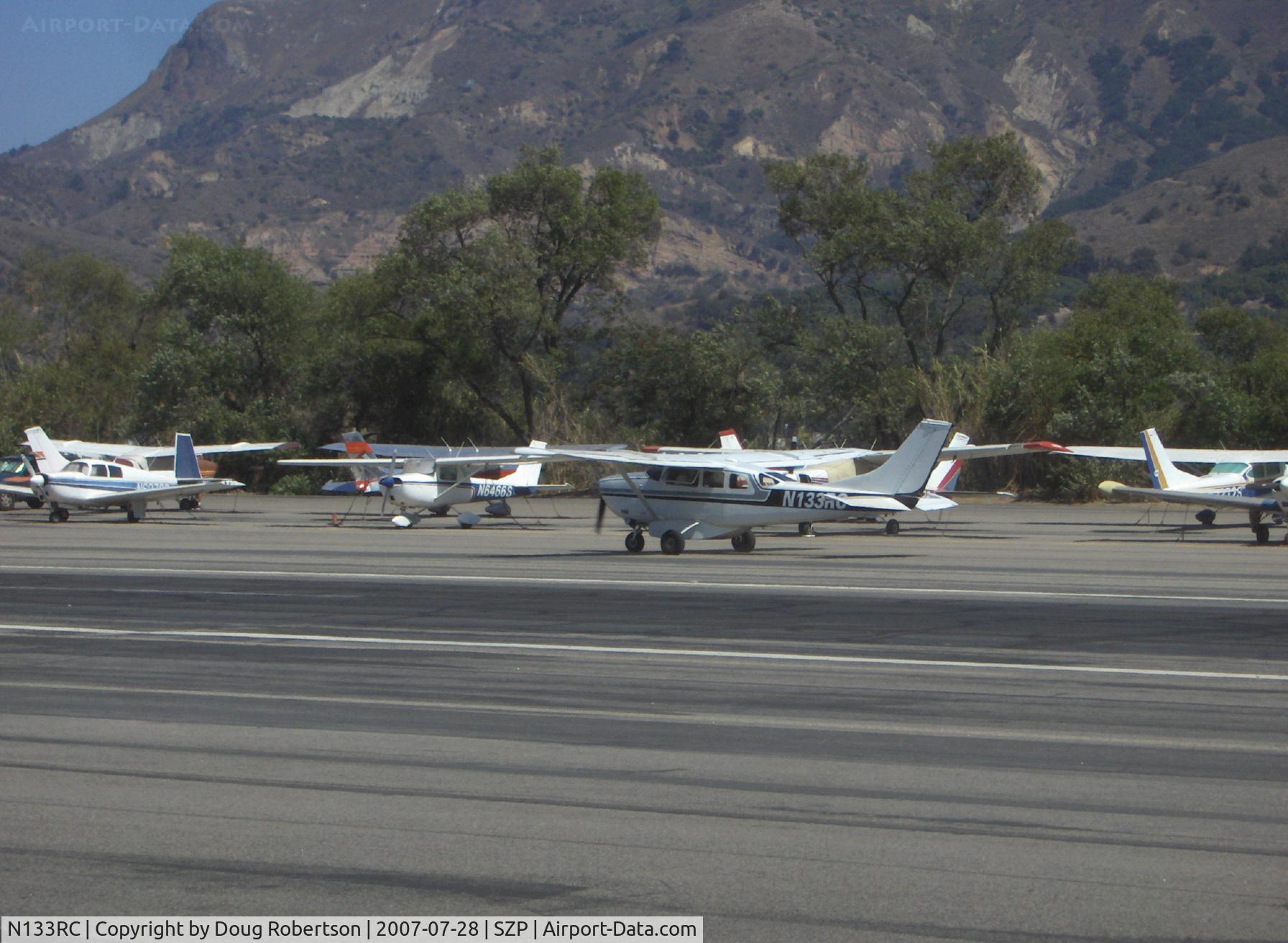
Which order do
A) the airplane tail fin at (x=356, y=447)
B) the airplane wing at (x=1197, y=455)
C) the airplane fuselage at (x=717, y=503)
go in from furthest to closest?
the airplane tail fin at (x=356, y=447), the airplane wing at (x=1197, y=455), the airplane fuselage at (x=717, y=503)

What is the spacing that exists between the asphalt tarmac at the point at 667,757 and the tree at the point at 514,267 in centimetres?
3583

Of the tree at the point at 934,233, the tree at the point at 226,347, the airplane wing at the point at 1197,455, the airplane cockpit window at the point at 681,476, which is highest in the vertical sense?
the tree at the point at 934,233

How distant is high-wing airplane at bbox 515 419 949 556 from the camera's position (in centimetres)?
2553

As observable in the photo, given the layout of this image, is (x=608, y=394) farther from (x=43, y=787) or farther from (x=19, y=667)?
(x=43, y=787)

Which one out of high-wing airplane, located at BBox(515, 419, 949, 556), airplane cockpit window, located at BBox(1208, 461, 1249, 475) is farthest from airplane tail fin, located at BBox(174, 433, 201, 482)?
airplane cockpit window, located at BBox(1208, 461, 1249, 475)

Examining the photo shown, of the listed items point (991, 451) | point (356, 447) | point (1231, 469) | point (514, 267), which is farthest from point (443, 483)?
point (514, 267)

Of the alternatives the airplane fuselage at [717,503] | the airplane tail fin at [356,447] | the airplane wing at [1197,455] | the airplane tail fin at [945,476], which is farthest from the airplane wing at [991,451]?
the airplane tail fin at [356,447]

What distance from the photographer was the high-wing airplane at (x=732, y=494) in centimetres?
2553

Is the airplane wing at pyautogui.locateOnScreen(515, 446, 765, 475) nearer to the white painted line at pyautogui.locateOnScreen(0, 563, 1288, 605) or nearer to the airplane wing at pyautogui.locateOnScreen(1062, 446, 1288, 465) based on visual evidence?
the white painted line at pyautogui.locateOnScreen(0, 563, 1288, 605)

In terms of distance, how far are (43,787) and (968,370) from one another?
151ft

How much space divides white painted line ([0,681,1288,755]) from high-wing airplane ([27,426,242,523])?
28.0 meters

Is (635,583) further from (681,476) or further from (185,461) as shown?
(185,461)

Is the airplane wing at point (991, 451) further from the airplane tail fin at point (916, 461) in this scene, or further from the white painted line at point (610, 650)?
the white painted line at point (610, 650)

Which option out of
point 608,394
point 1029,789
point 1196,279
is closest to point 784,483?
point 1029,789
